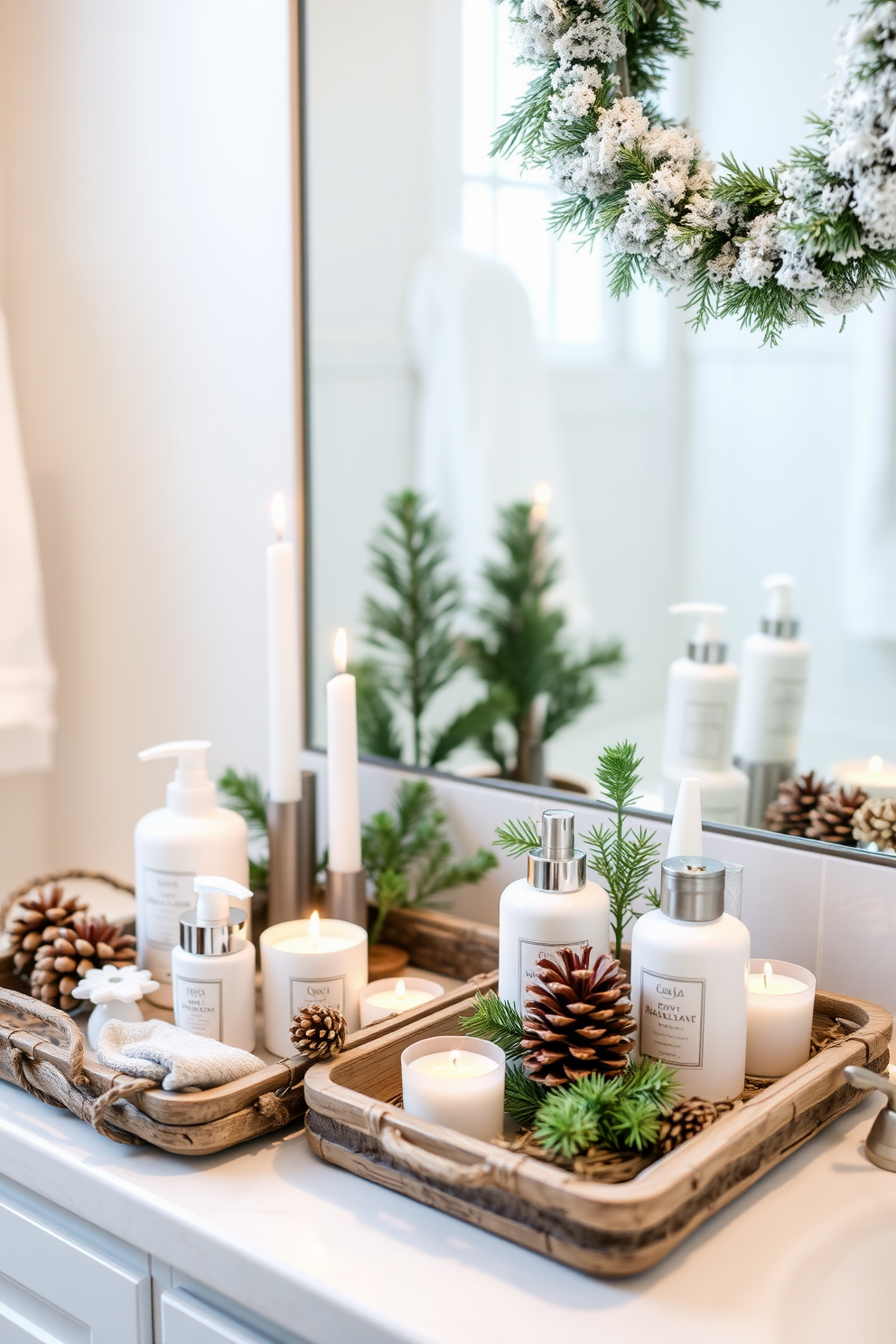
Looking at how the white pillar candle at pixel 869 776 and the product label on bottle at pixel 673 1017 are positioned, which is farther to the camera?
the white pillar candle at pixel 869 776

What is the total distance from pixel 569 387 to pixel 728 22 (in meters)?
0.33

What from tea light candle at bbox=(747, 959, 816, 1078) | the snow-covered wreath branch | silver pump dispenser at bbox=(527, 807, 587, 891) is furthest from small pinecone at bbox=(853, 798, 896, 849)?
the snow-covered wreath branch

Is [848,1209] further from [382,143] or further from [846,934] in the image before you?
[382,143]

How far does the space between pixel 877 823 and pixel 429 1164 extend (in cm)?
42

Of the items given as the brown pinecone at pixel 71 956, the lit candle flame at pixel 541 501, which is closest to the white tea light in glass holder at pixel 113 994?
the brown pinecone at pixel 71 956

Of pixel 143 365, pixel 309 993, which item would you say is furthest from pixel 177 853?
pixel 143 365

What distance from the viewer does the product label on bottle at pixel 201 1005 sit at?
2.74 feet

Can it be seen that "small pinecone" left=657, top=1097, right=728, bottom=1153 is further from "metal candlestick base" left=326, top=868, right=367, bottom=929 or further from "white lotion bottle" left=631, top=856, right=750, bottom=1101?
"metal candlestick base" left=326, top=868, right=367, bottom=929

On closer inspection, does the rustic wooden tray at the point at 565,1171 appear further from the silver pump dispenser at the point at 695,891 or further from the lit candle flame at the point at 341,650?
the lit candle flame at the point at 341,650

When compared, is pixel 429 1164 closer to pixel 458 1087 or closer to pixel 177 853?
pixel 458 1087

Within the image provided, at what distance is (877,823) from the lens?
0.88 m

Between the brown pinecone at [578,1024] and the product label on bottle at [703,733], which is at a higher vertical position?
the product label on bottle at [703,733]

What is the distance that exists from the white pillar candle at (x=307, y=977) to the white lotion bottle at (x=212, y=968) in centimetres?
2

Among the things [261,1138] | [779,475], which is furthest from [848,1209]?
[779,475]
